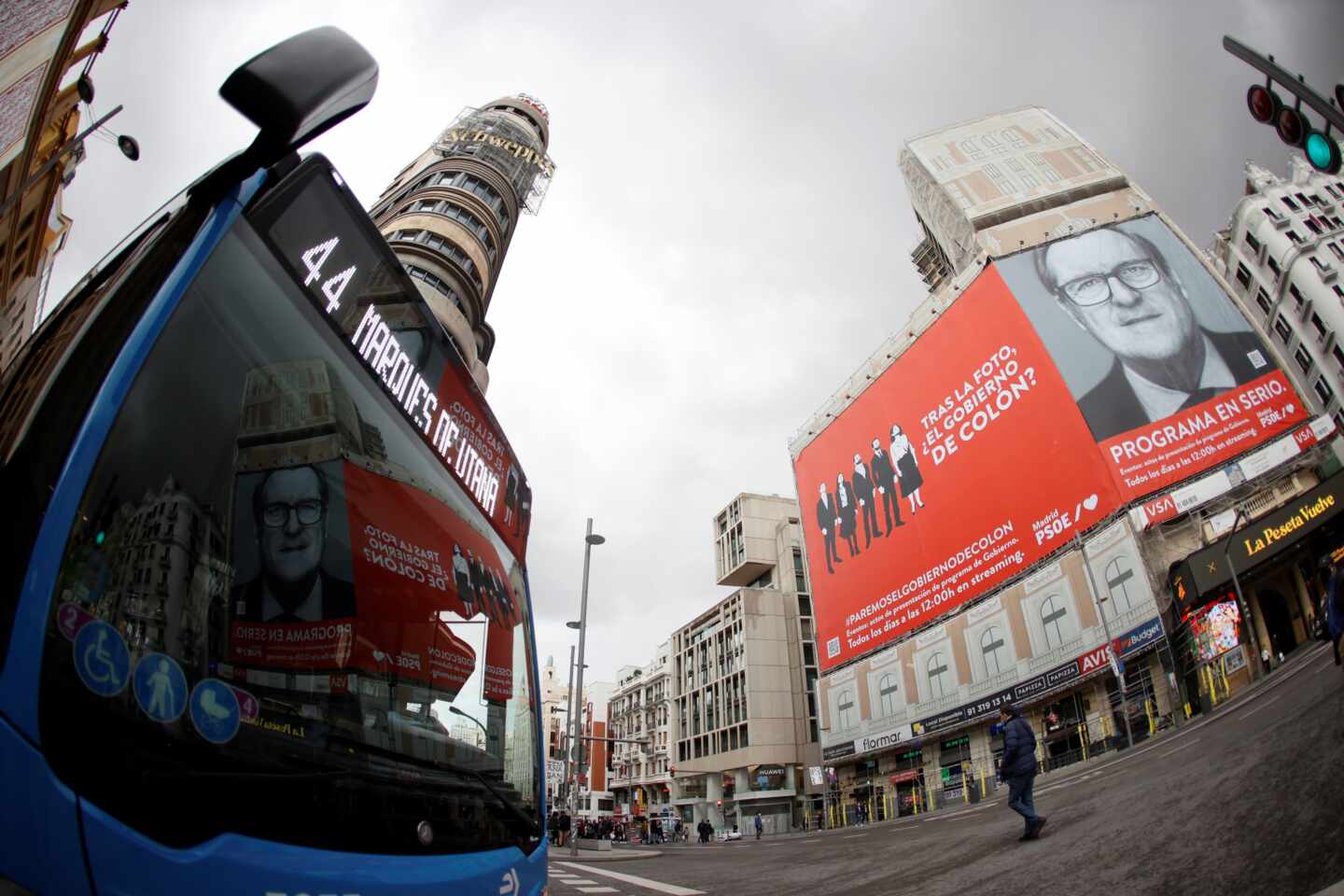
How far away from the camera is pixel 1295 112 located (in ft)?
22.3

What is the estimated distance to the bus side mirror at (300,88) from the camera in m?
1.72

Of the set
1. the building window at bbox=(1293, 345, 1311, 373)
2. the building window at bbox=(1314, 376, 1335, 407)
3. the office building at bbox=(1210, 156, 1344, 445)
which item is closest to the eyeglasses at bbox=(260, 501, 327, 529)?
the office building at bbox=(1210, 156, 1344, 445)

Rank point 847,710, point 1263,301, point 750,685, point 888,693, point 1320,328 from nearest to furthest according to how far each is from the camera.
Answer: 1. point 888,693
2. point 847,710
3. point 1320,328
4. point 1263,301
5. point 750,685

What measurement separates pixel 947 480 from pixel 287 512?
41.2 m

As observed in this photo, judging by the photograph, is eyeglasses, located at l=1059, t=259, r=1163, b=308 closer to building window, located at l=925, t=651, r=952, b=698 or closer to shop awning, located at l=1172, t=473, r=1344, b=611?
shop awning, located at l=1172, t=473, r=1344, b=611

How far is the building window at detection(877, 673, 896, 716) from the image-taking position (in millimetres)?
39500

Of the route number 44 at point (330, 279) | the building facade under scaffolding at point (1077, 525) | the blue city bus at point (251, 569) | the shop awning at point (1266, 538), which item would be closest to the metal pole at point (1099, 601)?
the building facade under scaffolding at point (1077, 525)

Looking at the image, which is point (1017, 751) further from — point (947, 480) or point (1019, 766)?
point (947, 480)

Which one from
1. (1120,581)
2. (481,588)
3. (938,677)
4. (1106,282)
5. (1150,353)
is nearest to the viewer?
(481,588)

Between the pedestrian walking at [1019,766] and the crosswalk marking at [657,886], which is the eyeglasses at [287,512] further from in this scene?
the crosswalk marking at [657,886]

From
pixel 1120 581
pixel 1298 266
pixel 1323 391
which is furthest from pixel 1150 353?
pixel 1323 391

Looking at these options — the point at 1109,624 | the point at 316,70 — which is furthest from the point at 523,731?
the point at 1109,624

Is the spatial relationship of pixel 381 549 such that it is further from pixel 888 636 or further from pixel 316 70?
pixel 888 636

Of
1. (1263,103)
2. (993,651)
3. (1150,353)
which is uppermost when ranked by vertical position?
(1150,353)
